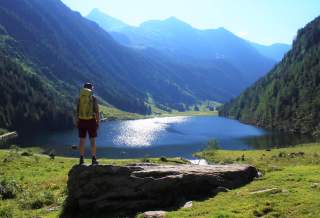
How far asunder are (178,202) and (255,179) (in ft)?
24.7

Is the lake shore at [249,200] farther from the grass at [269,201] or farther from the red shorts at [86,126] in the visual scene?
the red shorts at [86,126]

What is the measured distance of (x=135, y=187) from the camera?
30516 mm

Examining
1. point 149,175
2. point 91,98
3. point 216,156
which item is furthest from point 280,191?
point 216,156

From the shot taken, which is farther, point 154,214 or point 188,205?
point 188,205

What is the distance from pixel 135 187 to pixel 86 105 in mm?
6530

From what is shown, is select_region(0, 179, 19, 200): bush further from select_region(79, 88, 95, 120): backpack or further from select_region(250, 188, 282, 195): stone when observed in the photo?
select_region(250, 188, 282, 195): stone

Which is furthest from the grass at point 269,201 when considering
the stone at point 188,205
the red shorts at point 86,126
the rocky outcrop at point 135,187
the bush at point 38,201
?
the bush at point 38,201

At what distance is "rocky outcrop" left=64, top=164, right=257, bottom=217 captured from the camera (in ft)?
98.2

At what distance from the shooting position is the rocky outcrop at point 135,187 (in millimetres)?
29938

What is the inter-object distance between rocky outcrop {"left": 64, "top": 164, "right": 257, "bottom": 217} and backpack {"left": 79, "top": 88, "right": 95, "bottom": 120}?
3514mm

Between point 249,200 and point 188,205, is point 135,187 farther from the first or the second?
point 249,200

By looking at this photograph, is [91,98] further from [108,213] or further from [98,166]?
[108,213]

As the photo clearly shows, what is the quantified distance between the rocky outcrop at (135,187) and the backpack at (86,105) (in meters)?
3.51

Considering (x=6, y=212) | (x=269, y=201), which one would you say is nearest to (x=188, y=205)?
(x=269, y=201)
